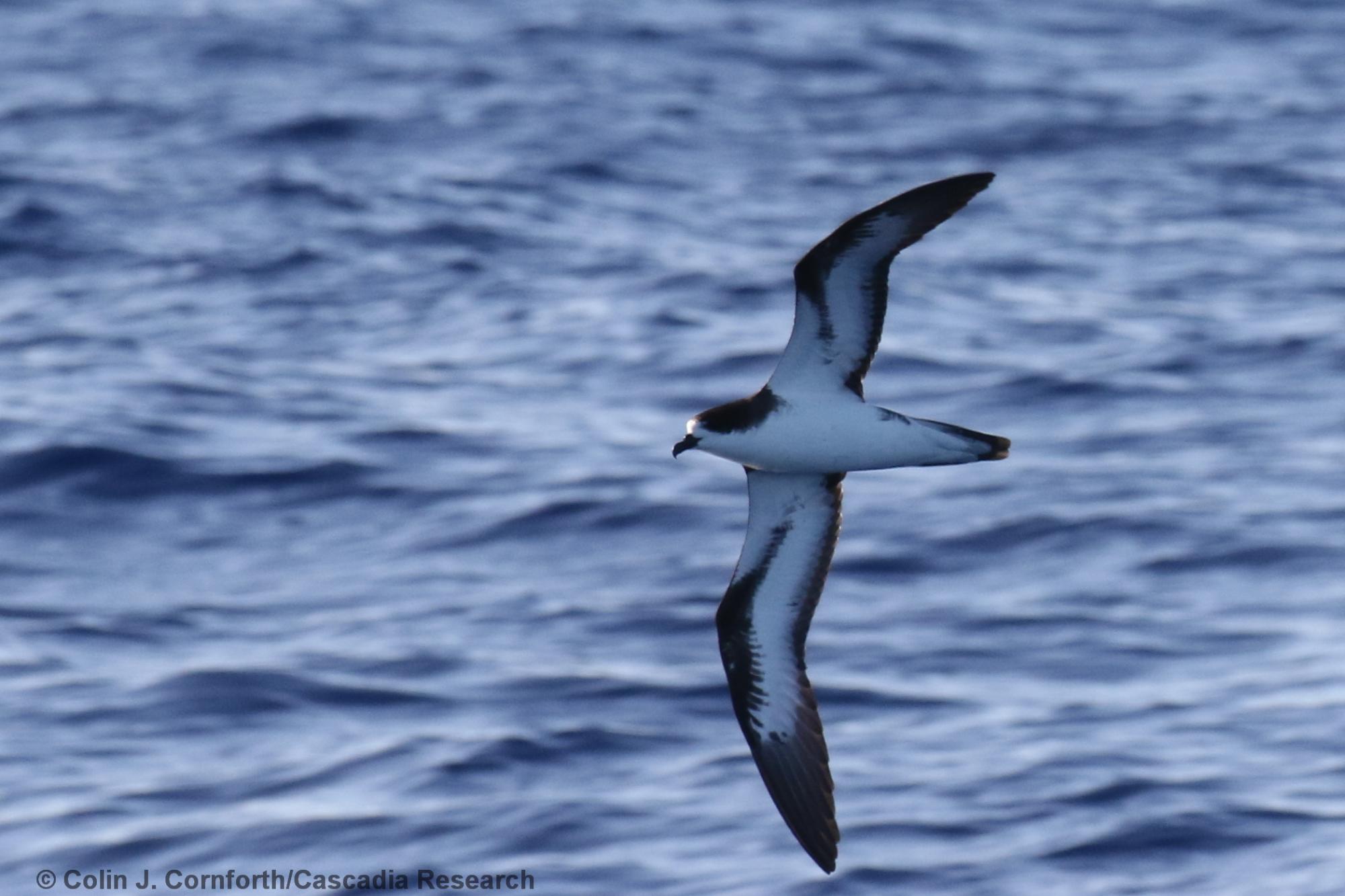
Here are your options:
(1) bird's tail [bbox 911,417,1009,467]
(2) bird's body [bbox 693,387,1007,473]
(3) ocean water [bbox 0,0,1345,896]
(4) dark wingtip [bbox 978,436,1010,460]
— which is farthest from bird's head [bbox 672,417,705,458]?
(3) ocean water [bbox 0,0,1345,896]

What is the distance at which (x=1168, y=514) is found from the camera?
43.8 ft

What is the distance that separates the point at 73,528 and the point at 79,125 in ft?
34.0

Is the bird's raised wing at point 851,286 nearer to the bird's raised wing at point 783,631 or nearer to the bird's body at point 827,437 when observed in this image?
the bird's body at point 827,437

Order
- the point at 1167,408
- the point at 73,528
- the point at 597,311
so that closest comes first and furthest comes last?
the point at 73,528 → the point at 1167,408 → the point at 597,311

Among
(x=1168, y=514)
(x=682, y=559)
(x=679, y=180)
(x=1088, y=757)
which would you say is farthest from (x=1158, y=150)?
(x=1088, y=757)

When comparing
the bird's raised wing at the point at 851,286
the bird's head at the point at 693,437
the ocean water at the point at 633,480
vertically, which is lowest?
the ocean water at the point at 633,480

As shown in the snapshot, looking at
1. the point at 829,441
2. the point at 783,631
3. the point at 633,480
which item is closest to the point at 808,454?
the point at 829,441

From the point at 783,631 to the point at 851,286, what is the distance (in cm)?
197

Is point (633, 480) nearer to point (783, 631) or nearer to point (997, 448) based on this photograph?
point (783, 631)

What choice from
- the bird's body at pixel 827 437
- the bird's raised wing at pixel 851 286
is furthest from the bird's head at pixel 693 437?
the bird's raised wing at pixel 851 286

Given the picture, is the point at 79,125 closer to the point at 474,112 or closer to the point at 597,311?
the point at 474,112

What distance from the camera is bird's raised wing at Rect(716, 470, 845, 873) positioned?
9.07 meters

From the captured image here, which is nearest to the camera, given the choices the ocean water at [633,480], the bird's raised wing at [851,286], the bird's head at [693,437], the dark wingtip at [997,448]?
the bird's raised wing at [851,286]

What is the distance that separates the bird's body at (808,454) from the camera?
25.9 ft
